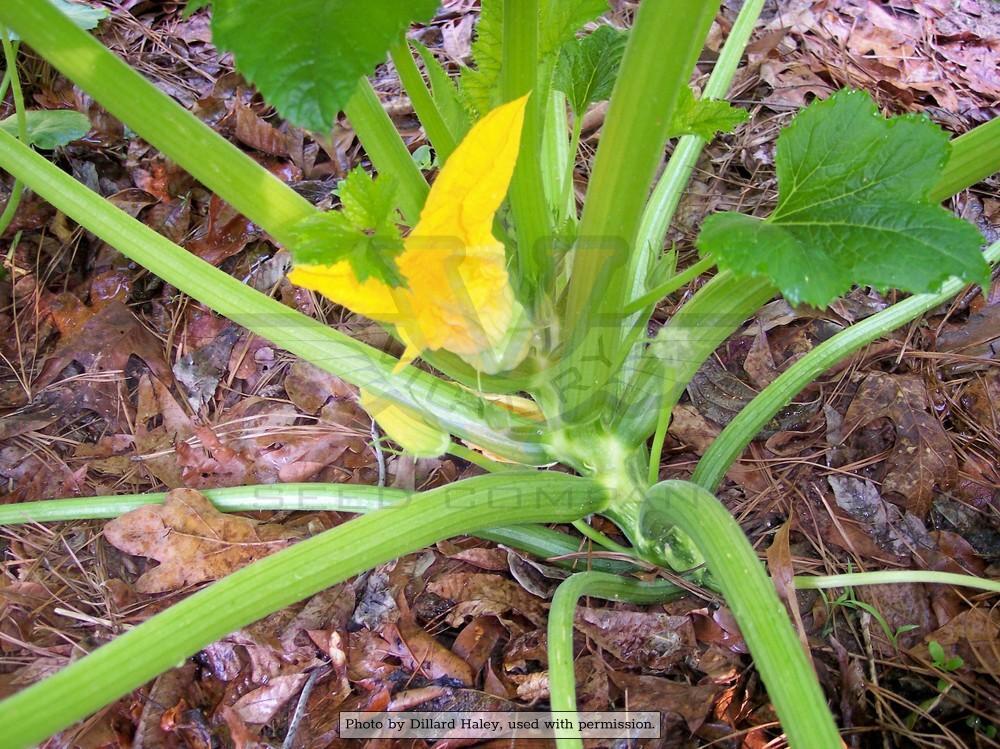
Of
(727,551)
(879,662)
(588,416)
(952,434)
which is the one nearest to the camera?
(727,551)

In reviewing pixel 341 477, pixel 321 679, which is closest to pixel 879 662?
pixel 321 679

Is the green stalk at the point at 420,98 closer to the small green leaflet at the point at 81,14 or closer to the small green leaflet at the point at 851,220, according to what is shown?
the small green leaflet at the point at 851,220

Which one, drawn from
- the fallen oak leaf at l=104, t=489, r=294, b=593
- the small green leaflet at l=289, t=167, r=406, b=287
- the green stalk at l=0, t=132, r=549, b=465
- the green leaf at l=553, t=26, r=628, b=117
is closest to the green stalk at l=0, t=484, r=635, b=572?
the fallen oak leaf at l=104, t=489, r=294, b=593

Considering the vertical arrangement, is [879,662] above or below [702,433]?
below

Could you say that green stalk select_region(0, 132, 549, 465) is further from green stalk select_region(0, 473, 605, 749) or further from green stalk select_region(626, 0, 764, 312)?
green stalk select_region(626, 0, 764, 312)

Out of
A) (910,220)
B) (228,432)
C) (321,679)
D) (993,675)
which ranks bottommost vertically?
(321,679)

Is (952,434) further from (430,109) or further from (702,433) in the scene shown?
(430,109)

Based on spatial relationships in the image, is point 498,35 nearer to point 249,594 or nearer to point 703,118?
point 703,118
